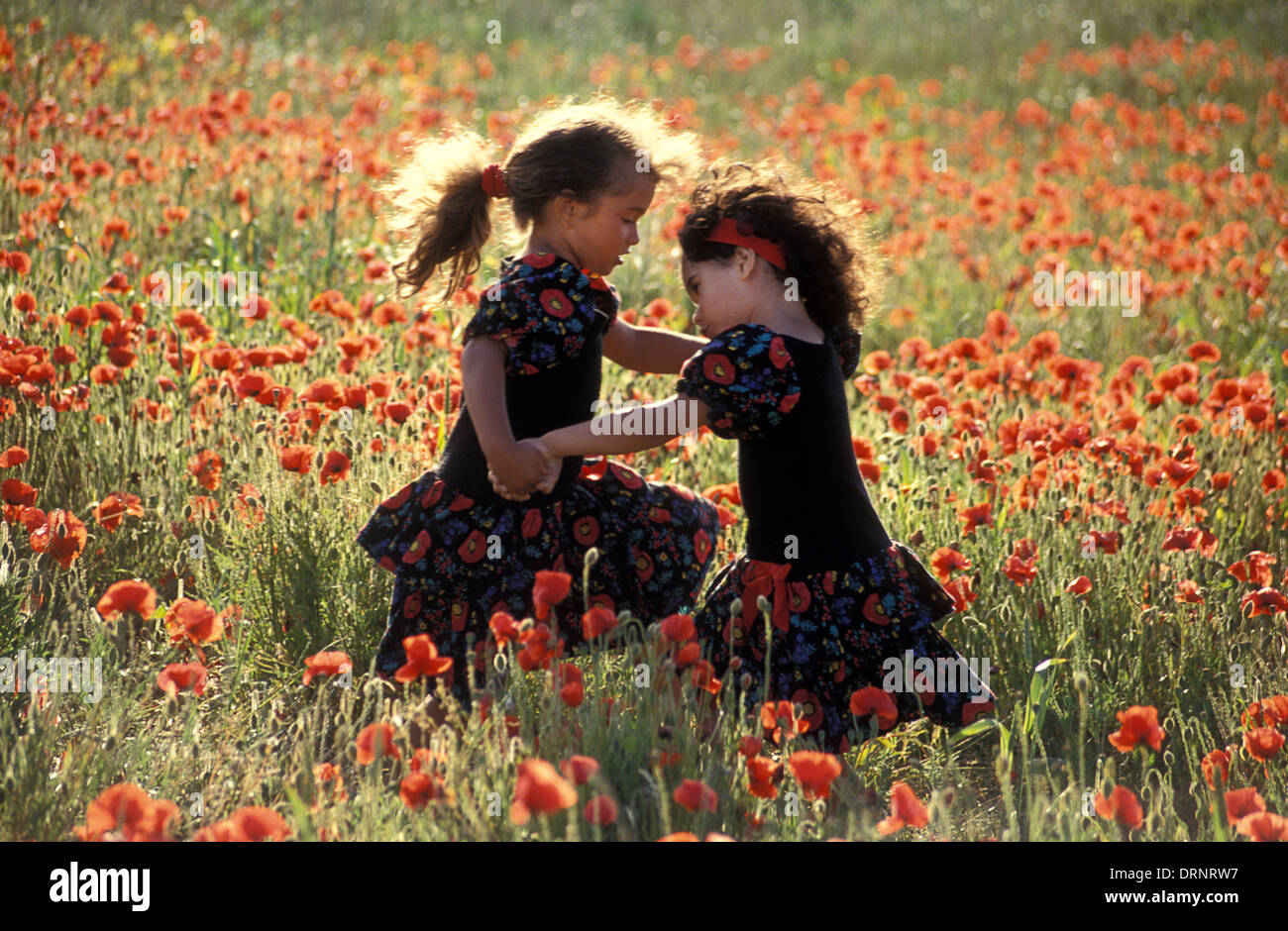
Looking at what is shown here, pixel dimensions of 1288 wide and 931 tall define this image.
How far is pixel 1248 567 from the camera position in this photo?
262 centimetres

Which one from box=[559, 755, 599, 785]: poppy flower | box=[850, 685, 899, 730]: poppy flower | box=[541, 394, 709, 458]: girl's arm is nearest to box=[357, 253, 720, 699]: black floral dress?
box=[541, 394, 709, 458]: girl's arm

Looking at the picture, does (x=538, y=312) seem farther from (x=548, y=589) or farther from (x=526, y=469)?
(x=548, y=589)

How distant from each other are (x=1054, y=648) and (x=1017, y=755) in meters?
0.28

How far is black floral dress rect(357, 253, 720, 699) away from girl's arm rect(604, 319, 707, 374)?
0.15 meters

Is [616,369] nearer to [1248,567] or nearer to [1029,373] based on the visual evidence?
[1029,373]

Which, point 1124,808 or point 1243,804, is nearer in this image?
point 1124,808

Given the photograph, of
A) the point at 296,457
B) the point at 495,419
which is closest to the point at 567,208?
the point at 495,419

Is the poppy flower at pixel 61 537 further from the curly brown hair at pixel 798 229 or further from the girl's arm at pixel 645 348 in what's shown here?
the curly brown hair at pixel 798 229

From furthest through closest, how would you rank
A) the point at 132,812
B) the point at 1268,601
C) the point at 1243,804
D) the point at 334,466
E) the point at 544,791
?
the point at 334,466 < the point at 1268,601 < the point at 1243,804 < the point at 132,812 < the point at 544,791

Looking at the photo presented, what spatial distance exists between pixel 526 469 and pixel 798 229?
2.29 feet

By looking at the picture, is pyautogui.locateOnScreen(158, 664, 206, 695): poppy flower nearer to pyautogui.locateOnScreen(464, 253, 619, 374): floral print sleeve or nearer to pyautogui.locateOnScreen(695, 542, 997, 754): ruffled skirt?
pyautogui.locateOnScreen(464, 253, 619, 374): floral print sleeve

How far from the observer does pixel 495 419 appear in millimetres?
2363

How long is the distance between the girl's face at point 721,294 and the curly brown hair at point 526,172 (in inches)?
10.0

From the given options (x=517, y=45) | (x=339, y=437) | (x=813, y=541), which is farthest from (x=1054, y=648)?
(x=517, y=45)
